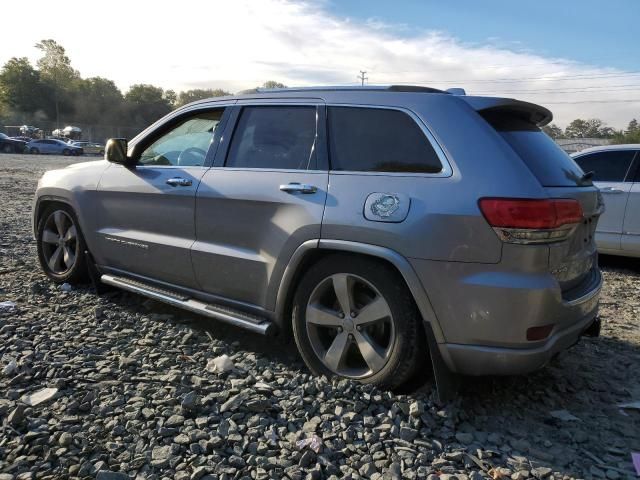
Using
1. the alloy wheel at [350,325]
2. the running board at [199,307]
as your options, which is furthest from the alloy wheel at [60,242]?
the alloy wheel at [350,325]

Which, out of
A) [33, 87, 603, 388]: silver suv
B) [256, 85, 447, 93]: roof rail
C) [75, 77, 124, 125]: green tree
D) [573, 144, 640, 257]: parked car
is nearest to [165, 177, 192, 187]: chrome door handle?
[33, 87, 603, 388]: silver suv

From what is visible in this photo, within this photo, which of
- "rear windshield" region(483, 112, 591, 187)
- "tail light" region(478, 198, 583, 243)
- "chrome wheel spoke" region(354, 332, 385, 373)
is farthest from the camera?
"chrome wheel spoke" region(354, 332, 385, 373)

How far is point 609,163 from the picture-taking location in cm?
691

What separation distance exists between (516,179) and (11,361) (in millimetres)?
3169

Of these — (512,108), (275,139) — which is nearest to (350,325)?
(275,139)

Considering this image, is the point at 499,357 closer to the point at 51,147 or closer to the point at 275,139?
the point at 275,139

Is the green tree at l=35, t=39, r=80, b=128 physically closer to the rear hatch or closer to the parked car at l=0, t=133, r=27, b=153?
the parked car at l=0, t=133, r=27, b=153

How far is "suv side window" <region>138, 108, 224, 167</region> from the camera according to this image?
4074 mm

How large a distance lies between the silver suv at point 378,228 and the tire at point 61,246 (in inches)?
37.4

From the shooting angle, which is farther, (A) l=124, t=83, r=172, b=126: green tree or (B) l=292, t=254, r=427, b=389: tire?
(A) l=124, t=83, r=172, b=126: green tree

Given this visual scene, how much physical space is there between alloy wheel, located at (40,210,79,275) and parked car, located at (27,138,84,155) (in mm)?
43405

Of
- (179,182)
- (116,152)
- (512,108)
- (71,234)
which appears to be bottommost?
(71,234)

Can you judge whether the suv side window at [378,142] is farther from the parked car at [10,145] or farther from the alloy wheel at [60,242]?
the parked car at [10,145]

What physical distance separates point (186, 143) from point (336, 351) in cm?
206
